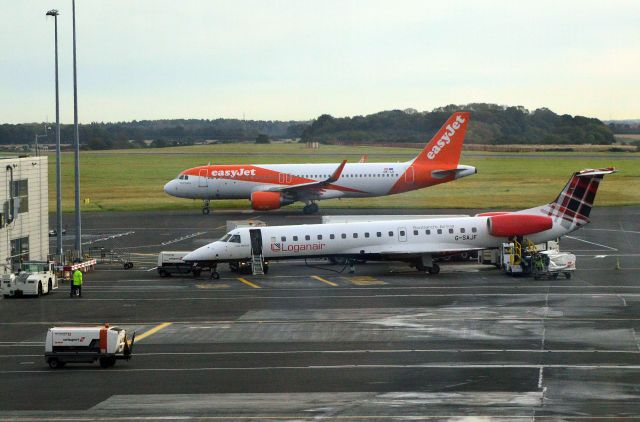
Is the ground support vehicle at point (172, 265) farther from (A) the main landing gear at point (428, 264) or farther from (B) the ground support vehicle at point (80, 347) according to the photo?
(B) the ground support vehicle at point (80, 347)

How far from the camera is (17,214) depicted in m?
60.9

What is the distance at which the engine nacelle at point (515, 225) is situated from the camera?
58406 mm

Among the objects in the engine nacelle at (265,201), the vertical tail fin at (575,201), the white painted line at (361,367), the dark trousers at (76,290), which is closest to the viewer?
the white painted line at (361,367)

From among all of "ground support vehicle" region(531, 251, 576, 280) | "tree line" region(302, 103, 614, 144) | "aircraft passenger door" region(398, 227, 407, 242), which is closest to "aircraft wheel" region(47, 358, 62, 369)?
"aircraft passenger door" region(398, 227, 407, 242)

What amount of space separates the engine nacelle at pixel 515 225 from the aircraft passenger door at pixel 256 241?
1274 cm

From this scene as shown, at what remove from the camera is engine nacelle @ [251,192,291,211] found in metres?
89.2

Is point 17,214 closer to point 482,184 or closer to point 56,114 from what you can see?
point 56,114

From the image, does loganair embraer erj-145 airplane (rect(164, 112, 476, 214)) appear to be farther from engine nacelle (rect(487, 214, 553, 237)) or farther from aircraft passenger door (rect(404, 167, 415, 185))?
engine nacelle (rect(487, 214, 553, 237))

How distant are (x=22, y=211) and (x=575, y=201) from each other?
105 ft

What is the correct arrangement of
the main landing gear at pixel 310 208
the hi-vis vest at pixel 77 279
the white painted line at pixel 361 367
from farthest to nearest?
1. the main landing gear at pixel 310 208
2. the hi-vis vest at pixel 77 279
3. the white painted line at pixel 361 367

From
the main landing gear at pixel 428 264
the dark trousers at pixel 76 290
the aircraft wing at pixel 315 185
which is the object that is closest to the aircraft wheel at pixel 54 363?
the dark trousers at pixel 76 290

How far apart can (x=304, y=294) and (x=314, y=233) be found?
7605 mm

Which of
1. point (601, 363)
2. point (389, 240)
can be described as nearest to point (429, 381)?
point (601, 363)

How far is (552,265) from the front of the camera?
2207 inches
